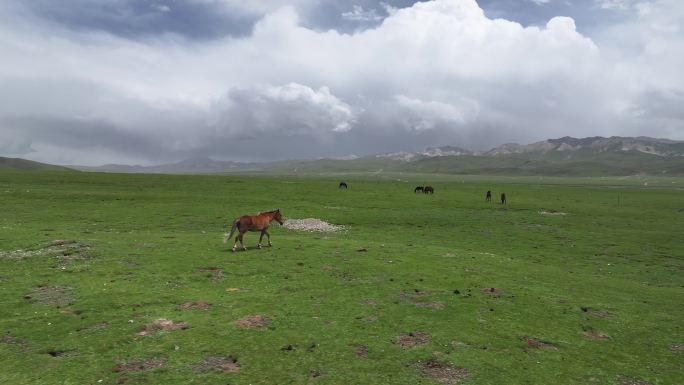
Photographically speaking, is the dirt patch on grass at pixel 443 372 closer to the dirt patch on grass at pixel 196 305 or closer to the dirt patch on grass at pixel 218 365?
the dirt patch on grass at pixel 218 365

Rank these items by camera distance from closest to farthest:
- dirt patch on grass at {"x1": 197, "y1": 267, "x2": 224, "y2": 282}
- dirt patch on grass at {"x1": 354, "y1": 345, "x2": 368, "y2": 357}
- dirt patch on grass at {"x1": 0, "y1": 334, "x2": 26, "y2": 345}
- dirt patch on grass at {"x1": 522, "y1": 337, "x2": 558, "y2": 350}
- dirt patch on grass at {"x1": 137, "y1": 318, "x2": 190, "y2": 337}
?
dirt patch on grass at {"x1": 0, "y1": 334, "x2": 26, "y2": 345}
dirt patch on grass at {"x1": 354, "y1": 345, "x2": 368, "y2": 357}
dirt patch on grass at {"x1": 137, "y1": 318, "x2": 190, "y2": 337}
dirt patch on grass at {"x1": 522, "y1": 337, "x2": 558, "y2": 350}
dirt patch on grass at {"x1": 197, "y1": 267, "x2": 224, "y2": 282}

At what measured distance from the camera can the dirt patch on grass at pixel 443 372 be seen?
12188 millimetres

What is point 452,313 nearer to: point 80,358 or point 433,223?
point 80,358

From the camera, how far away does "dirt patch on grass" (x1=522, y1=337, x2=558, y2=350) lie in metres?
14.9

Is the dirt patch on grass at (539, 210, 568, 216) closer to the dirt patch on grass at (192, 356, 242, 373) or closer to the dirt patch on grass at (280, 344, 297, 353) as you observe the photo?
the dirt patch on grass at (280, 344, 297, 353)

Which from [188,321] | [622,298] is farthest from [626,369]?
[188,321]

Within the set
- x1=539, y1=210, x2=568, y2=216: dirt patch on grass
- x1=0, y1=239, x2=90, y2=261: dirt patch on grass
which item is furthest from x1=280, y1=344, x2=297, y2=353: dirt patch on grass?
x1=539, y1=210, x2=568, y2=216: dirt patch on grass

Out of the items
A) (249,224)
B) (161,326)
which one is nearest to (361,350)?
(161,326)

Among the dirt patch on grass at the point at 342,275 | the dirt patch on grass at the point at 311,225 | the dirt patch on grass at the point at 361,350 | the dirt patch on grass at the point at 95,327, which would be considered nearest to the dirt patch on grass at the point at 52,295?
the dirt patch on grass at the point at 95,327

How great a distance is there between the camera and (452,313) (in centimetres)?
1766

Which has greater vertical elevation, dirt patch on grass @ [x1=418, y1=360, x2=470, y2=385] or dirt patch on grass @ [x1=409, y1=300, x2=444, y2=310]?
dirt patch on grass @ [x1=409, y1=300, x2=444, y2=310]

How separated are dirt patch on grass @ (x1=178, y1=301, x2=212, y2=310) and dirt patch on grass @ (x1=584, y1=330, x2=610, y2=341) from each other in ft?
53.0

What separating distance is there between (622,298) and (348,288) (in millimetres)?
15190

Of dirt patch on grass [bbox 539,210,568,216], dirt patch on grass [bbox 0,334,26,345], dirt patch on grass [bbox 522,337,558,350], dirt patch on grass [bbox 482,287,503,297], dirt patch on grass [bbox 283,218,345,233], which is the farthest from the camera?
dirt patch on grass [bbox 539,210,568,216]
